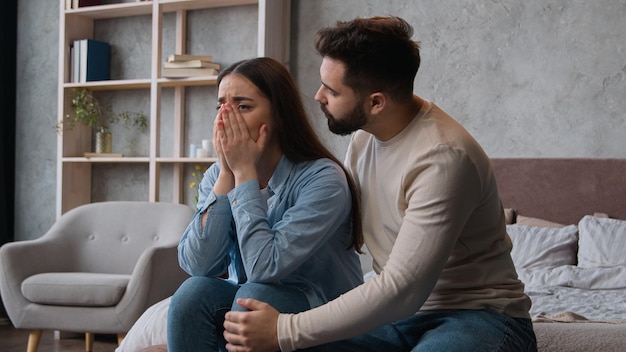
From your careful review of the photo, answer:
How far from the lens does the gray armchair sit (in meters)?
3.83

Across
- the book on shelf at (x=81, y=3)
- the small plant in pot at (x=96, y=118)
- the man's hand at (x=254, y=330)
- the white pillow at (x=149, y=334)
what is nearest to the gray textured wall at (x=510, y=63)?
the small plant in pot at (x=96, y=118)

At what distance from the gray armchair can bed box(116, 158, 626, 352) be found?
2.77 ft

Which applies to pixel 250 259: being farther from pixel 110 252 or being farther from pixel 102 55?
pixel 102 55

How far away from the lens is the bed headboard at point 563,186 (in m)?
3.82

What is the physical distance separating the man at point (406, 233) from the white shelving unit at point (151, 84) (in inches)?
113

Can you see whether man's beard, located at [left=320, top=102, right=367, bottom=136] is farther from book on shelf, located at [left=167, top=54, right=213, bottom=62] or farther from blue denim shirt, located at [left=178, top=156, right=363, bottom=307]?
book on shelf, located at [left=167, top=54, right=213, bottom=62]

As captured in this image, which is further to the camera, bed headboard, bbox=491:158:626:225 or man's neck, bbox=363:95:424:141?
bed headboard, bbox=491:158:626:225

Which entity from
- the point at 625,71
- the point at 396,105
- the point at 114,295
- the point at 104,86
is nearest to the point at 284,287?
the point at 396,105

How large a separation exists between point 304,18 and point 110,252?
1.76 meters

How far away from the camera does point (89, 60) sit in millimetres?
5070

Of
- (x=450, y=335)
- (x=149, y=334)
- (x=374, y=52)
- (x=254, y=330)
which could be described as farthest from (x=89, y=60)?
(x=450, y=335)

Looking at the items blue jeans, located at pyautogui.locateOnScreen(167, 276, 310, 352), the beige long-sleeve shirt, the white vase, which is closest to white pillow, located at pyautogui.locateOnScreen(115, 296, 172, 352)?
blue jeans, located at pyautogui.locateOnScreen(167, 276, 310, 352)

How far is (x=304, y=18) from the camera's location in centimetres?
471

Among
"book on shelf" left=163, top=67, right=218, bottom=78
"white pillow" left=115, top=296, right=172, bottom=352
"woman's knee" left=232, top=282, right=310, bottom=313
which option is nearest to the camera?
"woman's knee" left=232, top=282, right=310, bottom=313
